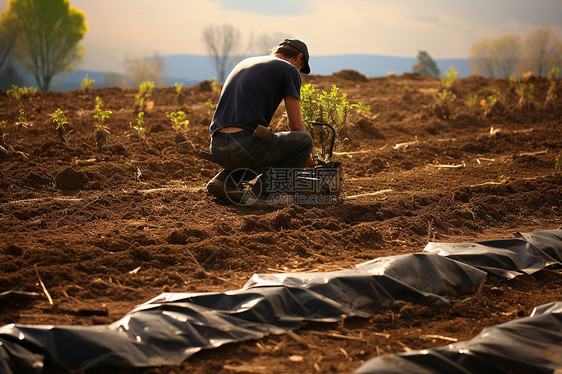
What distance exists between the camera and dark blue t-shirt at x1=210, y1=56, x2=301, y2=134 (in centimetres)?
421

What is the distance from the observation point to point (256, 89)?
4230 millimetres

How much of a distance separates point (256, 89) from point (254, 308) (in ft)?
7.56

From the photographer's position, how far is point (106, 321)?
2.42m

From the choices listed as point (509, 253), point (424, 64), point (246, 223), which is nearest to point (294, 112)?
point (246, 223)

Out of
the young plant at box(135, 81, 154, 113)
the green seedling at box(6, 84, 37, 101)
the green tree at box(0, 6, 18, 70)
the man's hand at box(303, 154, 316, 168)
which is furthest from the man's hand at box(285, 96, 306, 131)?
the green tree at box(0, 6, 18, 70)

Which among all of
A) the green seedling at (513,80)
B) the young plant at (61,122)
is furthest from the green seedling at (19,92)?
the green seedling at (513,80)

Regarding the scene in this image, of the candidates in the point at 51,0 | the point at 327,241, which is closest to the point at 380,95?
the point at 327,241

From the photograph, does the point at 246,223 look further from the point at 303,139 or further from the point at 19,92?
the point at 19,92

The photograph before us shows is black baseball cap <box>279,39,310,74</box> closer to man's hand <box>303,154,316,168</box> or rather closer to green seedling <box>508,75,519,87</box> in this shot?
man's hand <box>303,154,316,168</box>

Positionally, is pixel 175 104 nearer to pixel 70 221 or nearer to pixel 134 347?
pixel 70 221

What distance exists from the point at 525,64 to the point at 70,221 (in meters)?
18.9

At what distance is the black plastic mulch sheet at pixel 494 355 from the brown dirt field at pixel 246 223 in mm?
278

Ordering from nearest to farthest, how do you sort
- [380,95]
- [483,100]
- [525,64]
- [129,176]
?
[129,176]
[483,100]
[380,95]
[525,64]

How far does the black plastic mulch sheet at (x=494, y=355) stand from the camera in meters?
1.91
